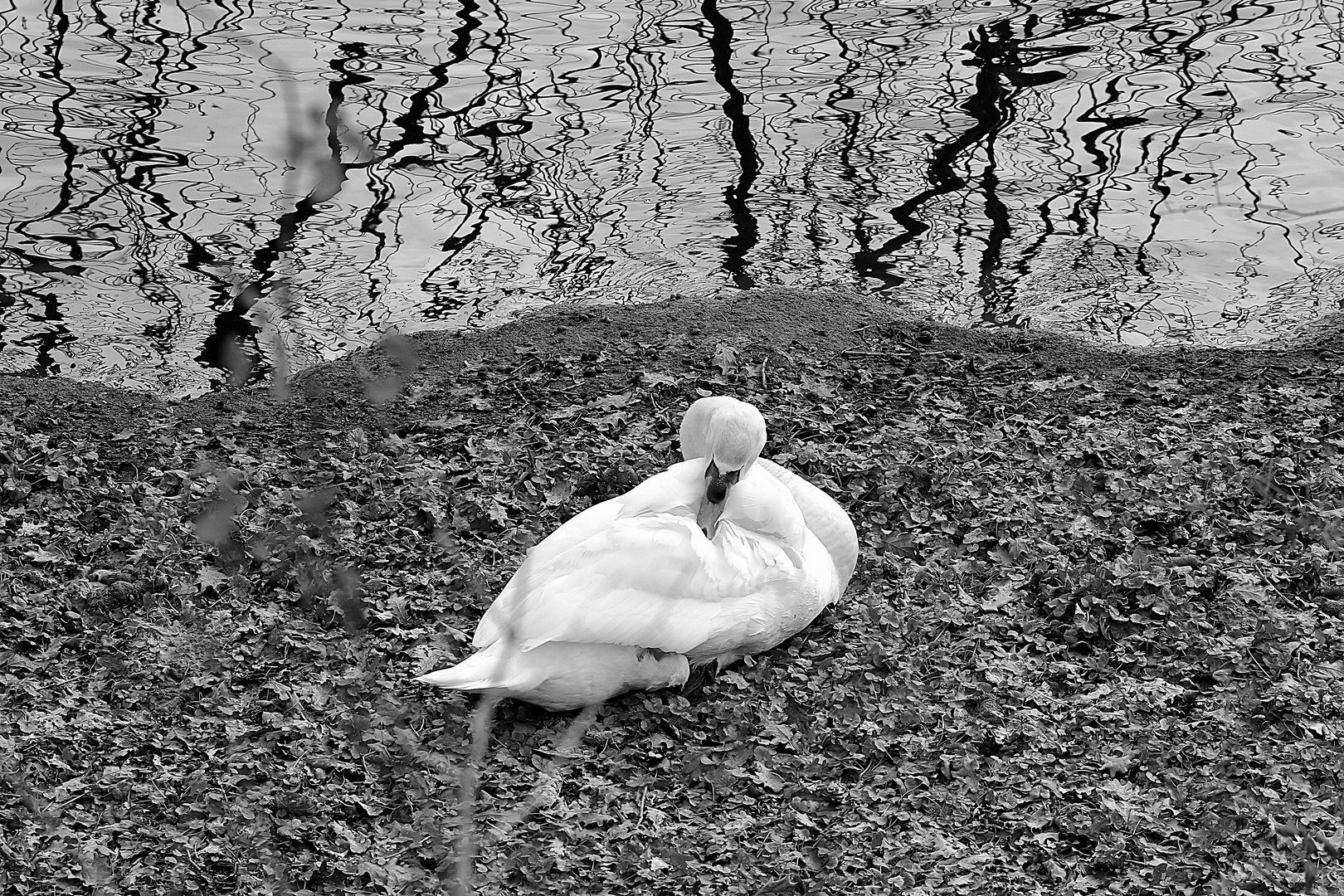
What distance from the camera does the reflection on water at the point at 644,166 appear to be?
693cm

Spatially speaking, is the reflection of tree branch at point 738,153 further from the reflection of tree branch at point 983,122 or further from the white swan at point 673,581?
the white swan at point 673,581

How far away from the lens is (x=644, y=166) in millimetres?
8172

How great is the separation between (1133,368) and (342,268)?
3.97 metres

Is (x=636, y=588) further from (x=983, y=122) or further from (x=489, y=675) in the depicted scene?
(x=983, y=122)

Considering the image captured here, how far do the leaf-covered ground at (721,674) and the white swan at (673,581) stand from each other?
14 cm

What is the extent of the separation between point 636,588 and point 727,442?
0.61 meters

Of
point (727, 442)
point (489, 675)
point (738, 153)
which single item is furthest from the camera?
point (738, 153)

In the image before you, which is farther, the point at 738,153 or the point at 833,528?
the point at 738,153

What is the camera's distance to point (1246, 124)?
8586 millimetres

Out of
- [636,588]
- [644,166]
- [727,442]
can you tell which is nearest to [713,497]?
[727,442]

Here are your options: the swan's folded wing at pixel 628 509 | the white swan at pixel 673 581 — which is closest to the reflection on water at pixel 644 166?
the swan's folded wing at pixel 628 509

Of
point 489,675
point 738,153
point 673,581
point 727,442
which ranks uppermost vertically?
point 727,442

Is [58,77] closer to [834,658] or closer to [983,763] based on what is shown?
[834,658]

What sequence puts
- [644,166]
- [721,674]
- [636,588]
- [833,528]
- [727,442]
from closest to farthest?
[636,588]
[721,674]
[727,442]
[833,528]
[644,166]
